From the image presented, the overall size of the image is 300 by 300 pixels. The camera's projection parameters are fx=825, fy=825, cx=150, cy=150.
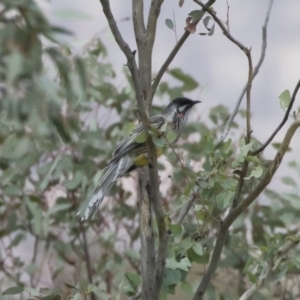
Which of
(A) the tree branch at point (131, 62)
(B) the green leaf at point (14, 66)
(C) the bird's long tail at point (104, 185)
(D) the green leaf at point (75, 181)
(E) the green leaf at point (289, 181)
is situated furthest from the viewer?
(D) the green leaf at point (75, 181)

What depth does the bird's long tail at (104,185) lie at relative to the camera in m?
2.04

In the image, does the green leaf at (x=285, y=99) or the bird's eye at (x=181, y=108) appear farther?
the bird's eye at (x=181, y=108)

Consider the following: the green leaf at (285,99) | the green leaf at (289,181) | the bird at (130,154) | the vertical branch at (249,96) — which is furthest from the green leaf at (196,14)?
the green leaf at (289,181)

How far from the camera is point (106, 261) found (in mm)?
2568

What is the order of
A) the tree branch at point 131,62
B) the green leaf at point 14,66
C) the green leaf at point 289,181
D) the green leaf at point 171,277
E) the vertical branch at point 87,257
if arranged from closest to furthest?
the green leaf at point 14,66
the tree branch at point 131,62
the green leaf at point 171,277
the green leaf at point 289,181
the vertical branch at point 87,257

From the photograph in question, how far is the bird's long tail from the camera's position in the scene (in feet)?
6.70

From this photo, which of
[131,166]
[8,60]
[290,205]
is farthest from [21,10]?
[290,205]

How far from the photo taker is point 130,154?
2.29 meters

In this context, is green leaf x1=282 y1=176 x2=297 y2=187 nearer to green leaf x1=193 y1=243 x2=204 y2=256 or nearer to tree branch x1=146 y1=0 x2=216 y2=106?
green leaf x1=193 y1=243 x2=204 y2=256

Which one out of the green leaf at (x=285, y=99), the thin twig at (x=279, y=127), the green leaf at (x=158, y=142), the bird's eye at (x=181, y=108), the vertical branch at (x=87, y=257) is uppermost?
the bird's eye at (x=181, y=108)

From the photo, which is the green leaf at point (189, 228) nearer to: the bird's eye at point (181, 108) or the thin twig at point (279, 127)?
the thin twig at point (279, 127)

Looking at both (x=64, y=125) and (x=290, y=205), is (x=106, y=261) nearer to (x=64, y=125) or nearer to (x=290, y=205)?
(x=290, y=205)

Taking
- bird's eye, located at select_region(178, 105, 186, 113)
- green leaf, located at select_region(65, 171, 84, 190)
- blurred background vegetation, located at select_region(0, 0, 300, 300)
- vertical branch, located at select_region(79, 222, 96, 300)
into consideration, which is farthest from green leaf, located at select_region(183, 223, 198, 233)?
bird's eye, located at select_region(178, 105, 186, 113)

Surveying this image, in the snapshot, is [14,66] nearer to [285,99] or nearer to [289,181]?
[285,99]
